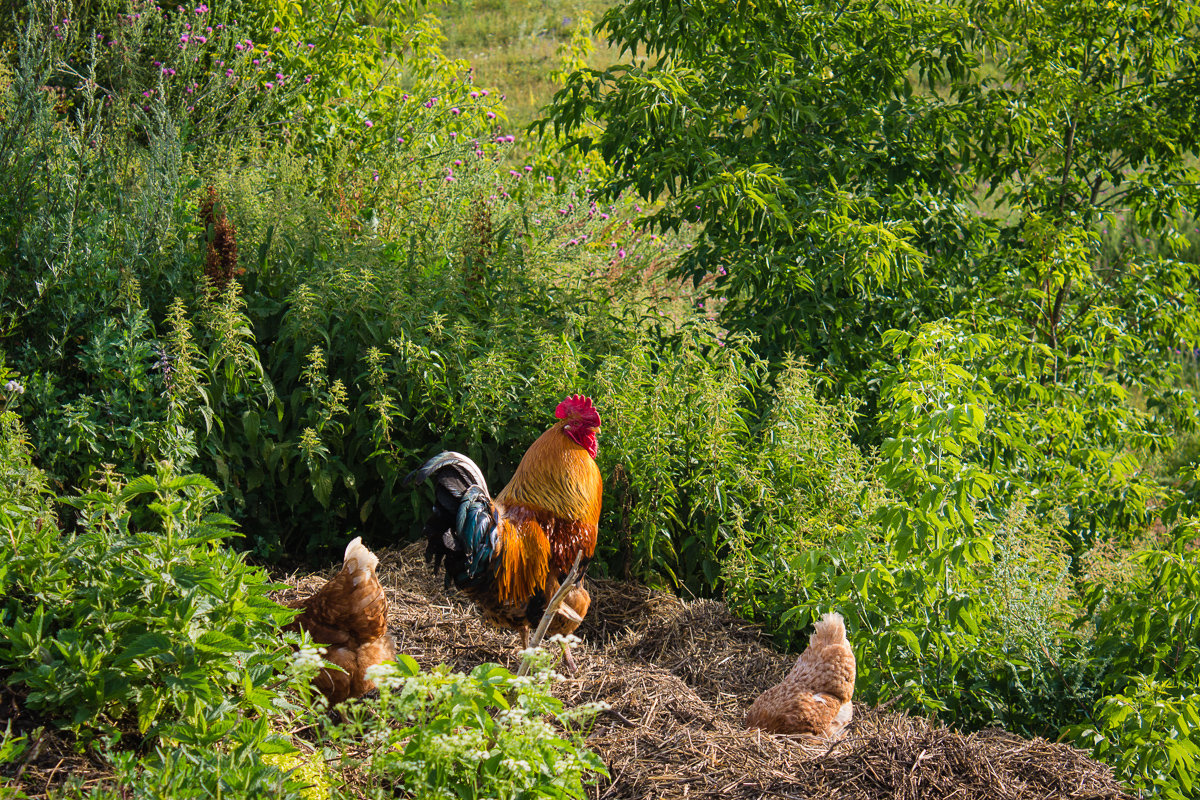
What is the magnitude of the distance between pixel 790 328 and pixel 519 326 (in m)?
1.59

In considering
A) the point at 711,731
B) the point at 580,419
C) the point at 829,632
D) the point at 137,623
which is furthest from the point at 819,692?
the point at 137,623

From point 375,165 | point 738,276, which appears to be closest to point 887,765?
point 738,276

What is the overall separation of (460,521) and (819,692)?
1.36 m

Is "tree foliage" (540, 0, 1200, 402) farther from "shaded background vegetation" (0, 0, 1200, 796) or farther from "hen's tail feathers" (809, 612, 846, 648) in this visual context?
"hen's tail feathers" (809, 612, 846, 648)

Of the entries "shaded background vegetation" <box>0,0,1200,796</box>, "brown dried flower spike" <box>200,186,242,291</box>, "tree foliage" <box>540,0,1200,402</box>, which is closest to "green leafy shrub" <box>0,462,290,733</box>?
"shaded background vegetation" <box>0,0,1200,796</box>

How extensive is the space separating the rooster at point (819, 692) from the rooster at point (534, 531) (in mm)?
778

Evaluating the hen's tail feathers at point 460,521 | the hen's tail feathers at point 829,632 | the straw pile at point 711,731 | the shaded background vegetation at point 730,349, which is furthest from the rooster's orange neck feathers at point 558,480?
the hen's tail feathers at point 829,632

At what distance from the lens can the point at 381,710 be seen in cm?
196

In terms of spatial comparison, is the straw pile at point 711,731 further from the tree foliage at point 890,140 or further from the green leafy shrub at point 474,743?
the tree foliage at point 890,140

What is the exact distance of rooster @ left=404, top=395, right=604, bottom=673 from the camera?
10.7ft

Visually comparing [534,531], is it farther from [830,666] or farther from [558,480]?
[830,666]

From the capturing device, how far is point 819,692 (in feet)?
9.73

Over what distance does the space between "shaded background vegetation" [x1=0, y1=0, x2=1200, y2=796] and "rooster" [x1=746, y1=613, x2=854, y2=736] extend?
0.25 m

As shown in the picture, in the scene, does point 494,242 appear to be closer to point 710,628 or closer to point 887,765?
point 710,628
